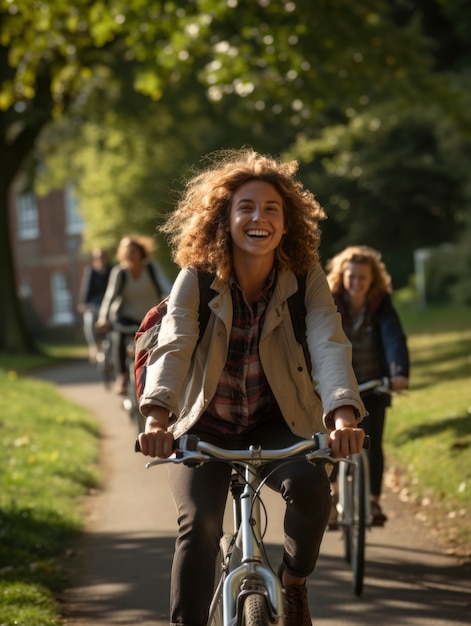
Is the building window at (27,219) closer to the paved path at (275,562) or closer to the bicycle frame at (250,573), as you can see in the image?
the paved path at (275,562)

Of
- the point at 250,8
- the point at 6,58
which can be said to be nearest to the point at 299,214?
the point at 250,8

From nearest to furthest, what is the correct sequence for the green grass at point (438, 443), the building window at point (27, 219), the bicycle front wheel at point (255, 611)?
the bicycle front wheel at point (255, 611), the green grass at point (438, 443), the building window at point (27, 219)

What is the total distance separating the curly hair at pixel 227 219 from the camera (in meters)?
4.29

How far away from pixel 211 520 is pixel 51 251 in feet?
174

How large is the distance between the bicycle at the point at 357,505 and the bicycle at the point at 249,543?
96.8 inches

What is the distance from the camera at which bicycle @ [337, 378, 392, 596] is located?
249 inches

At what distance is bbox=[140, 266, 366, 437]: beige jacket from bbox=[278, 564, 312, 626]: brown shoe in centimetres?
53

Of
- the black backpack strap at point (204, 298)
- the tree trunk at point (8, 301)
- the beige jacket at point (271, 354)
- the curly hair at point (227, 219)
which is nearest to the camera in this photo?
the beige jacket at point (271, 354)

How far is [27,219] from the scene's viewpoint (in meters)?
56.5

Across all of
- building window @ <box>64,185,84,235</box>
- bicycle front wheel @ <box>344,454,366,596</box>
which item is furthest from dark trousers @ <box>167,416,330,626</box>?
building window @ <box>64,185,84,235</box>

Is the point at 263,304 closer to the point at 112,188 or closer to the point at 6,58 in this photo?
the point at 6,58

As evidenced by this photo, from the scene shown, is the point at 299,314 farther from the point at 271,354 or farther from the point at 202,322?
the point at 202,322

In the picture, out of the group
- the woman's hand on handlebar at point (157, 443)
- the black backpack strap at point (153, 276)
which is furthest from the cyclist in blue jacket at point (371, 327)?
the black backpack strap at point (153, 276)

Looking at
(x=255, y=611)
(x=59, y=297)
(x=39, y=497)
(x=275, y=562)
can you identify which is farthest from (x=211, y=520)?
(x=59, y=297)
